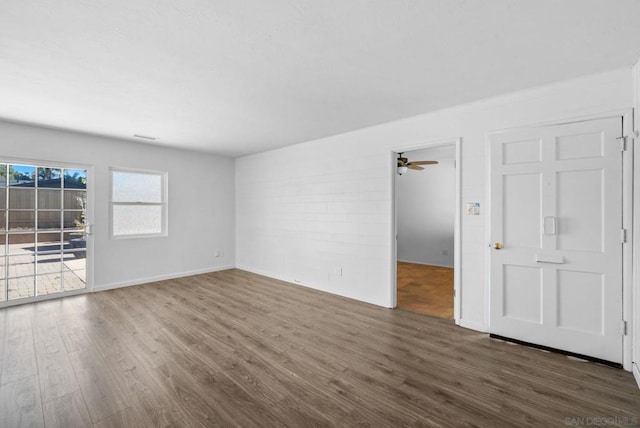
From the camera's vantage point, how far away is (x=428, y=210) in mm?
7676

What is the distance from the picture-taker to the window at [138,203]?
207 inches

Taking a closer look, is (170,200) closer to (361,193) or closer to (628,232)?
(361,193)

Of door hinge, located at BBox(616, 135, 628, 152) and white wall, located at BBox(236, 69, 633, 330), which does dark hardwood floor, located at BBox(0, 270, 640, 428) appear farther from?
door hinge, located at BBox(616, 135, 628, 152)

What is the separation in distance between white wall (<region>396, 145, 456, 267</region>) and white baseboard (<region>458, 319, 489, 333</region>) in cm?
401

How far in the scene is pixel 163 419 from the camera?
6.23 feet

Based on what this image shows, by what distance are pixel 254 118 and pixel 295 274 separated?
295 cm

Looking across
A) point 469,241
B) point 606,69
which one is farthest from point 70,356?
point 606,69

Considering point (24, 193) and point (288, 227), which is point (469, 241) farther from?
point (24, 193)

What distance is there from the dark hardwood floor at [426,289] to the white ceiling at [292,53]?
2.72 meters

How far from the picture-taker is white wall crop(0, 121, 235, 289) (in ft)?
14.9

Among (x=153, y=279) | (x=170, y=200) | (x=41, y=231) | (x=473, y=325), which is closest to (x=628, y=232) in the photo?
(x=473, y=325)

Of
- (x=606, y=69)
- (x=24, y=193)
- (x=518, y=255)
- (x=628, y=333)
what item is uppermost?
(x=606, y=69)

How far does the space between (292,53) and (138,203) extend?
4693mm

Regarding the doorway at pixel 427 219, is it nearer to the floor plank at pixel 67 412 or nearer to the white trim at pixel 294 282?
the white trim at pixel 294 282
